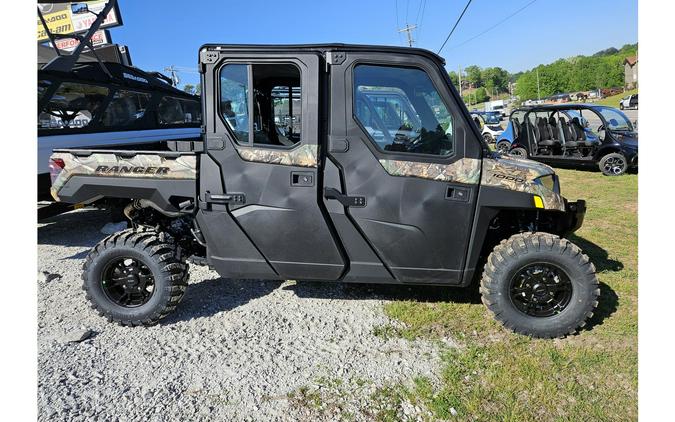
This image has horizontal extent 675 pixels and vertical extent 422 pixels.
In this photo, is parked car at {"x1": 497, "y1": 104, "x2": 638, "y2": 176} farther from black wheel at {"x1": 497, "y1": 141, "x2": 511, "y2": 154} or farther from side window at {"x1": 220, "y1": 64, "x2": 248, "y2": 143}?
side window at {"x1": 220, "y1": 64, "x2": 248, "y2": 143}

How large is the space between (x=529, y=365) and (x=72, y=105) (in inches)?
279

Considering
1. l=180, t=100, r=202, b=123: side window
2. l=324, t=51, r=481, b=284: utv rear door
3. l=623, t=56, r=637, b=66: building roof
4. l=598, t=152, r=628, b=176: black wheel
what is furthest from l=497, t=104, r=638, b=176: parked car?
l=623, t=56, r=637, b=66: building roof

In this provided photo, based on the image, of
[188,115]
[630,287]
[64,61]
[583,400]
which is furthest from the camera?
[188,115]

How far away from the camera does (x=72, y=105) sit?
636cm

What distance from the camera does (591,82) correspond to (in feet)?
356

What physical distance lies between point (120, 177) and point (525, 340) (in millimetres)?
3550

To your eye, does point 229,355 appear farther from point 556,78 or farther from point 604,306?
point 556,78

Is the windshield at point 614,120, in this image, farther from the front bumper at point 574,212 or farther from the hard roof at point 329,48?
the hard roof at point 329,48

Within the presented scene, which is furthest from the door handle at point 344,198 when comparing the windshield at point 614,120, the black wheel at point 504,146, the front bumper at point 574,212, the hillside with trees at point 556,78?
the hillside with trees at point 556,78

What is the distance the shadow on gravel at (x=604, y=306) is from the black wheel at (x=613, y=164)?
25.6 feet

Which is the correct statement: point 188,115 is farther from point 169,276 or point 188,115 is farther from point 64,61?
point 169,276

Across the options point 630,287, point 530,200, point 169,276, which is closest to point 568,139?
point 630,287

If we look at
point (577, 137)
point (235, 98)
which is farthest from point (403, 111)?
point (577, 137)

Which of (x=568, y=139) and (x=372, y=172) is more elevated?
(x=568, y=139)
